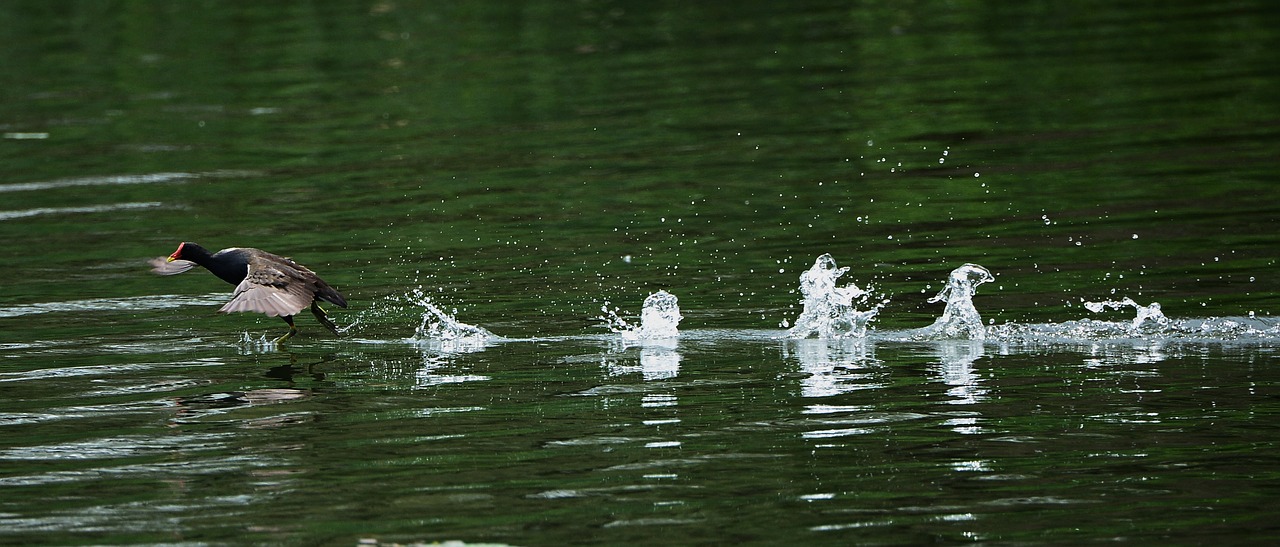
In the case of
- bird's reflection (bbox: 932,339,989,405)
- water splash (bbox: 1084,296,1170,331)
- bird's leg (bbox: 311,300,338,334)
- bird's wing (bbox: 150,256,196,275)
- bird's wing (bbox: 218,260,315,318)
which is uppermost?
bird's wing (bbox: 150,256,196,275)

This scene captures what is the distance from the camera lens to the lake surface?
26.0 ft

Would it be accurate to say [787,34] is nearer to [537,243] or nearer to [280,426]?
[537,243]

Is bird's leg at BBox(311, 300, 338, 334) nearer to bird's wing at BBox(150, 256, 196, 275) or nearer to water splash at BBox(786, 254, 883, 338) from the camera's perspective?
bird's wing at BBox(150, 256, 196, 275)

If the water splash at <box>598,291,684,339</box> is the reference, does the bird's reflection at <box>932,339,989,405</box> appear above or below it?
below

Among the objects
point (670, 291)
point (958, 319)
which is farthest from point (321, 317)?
point (958, 319)

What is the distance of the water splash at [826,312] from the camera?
1145cm

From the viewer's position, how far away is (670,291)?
42.1ft

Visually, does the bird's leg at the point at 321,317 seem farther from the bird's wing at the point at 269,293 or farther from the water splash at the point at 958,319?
the water splash at the point at 958,319

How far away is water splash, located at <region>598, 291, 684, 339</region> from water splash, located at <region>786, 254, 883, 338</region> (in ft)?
2.55

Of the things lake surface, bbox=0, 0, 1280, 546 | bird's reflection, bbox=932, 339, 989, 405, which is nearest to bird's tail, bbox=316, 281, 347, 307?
lake surface, bbox=0, 0, 1280, 546

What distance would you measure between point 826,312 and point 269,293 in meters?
3.60

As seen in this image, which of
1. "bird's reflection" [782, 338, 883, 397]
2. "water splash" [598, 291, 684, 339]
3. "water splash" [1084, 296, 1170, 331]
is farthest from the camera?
"water splash" [598, 291, 684, 339]

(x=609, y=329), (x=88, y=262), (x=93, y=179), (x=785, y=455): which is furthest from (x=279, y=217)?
(x=785, y=455)

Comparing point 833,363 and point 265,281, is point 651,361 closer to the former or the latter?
point 833,363
